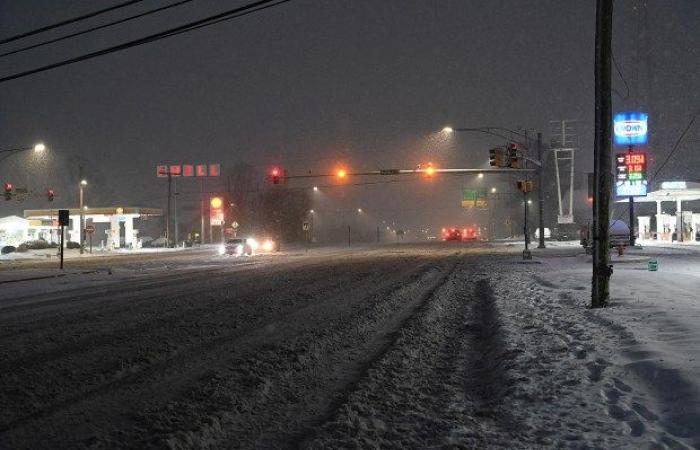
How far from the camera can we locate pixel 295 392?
762 centimetres

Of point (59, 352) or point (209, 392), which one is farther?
point (59, 352)

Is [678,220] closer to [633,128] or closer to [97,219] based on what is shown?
[633,128]

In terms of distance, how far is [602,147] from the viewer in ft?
45.2

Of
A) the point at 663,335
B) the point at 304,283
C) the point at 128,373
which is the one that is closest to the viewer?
the point at 128,373

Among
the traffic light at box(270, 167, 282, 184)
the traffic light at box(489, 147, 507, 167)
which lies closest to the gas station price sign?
the traffic light at box(489, 147, 507, 167)

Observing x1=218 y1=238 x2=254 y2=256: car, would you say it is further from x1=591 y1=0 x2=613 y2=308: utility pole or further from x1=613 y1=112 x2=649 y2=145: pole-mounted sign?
x1=591 y1=0 x2=613 y2=308: utility pole

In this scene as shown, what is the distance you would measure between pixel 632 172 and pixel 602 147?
35.6 meters

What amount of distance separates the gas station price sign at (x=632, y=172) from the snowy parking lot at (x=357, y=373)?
103ft

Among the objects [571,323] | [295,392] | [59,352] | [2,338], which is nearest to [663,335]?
[571,323]

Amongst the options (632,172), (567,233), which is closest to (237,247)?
(632,172)

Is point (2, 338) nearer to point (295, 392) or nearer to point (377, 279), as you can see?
point (295, 392)

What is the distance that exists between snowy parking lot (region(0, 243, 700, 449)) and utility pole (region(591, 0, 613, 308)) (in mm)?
771

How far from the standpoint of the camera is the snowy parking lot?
19.6 ft

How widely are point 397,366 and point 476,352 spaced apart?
186 centimetres
